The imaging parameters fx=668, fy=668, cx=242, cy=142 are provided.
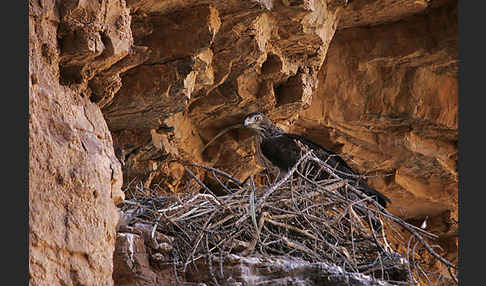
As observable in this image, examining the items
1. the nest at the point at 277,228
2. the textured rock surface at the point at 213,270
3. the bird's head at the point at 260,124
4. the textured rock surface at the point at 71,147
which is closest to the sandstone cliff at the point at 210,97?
the textured rock surface at the point at 71,147

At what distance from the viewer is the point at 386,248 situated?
15.9 feet

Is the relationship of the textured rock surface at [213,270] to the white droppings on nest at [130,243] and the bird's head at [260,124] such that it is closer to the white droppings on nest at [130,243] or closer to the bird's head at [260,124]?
the white droppings on nest at [130,243]

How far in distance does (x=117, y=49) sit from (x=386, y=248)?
244 centimetres

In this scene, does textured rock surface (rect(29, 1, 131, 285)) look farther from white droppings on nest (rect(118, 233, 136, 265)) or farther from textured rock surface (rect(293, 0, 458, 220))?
textured rock surface (rect(293, 0, 458, 220))

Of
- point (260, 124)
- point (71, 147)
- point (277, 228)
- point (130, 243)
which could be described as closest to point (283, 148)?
point (260, 124)

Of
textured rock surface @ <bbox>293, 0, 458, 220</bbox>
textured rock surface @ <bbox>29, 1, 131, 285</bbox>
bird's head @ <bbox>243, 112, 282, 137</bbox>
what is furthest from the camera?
textured rock surface @ <bbox>293, 0, 458, 220</bbox>

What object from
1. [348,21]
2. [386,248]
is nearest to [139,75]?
[386,248]

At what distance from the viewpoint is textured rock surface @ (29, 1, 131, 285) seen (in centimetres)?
310

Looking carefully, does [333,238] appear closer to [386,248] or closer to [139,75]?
[386,248]

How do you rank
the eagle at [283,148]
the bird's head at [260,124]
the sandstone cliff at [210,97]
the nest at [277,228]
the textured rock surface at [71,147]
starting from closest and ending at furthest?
the textured rock surface at [71,147] → the sandstone cliff at [210,97] → the nest at [277,228] → the eagle at [283,148] → the bird's head at [260,124]

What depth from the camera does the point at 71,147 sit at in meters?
3.38

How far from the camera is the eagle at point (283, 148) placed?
6797 mm

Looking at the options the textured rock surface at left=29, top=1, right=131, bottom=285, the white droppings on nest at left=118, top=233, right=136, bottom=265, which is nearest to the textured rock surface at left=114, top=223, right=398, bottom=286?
the white droppings on nest at left=118, top=233, right=136, bottom=265

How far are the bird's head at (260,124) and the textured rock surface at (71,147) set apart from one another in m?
3.59
